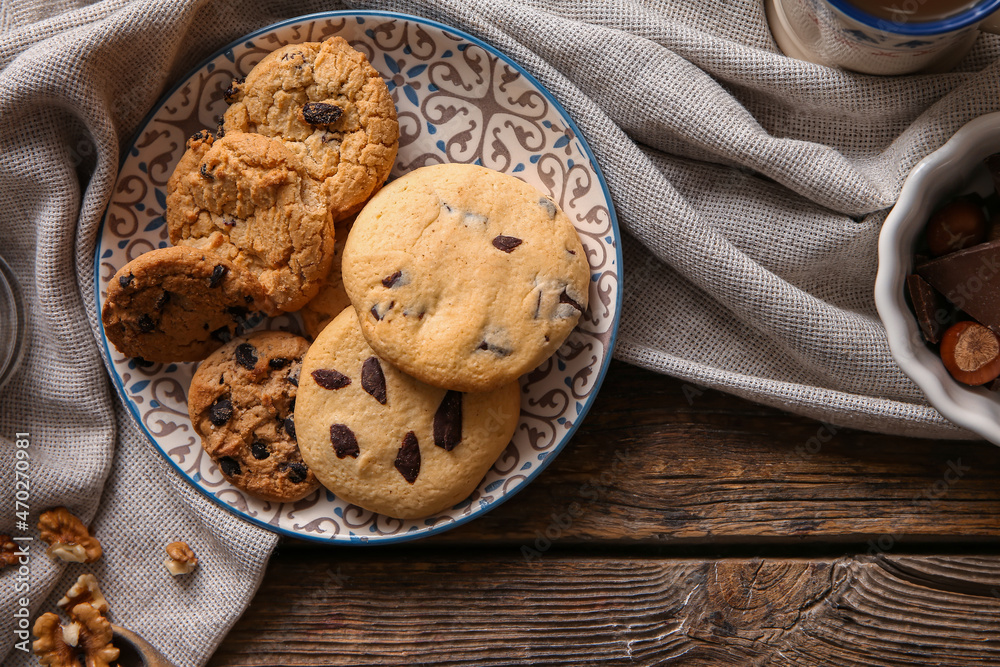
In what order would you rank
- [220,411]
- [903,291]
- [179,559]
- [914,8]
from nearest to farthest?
[914,8] → [903,291] → [220,411] → [179,559]

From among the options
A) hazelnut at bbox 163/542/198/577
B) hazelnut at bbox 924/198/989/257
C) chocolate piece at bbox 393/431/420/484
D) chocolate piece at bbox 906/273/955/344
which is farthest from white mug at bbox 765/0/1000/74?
hazelnut at bbox 163/542/198/577

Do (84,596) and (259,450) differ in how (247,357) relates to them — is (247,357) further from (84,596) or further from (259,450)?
(84,596)

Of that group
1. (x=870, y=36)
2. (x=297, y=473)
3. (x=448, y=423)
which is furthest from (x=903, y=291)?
(x=297, y=473)

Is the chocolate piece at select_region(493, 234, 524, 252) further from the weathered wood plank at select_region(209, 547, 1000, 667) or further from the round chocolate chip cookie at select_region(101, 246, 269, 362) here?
A: the weathered wood plank at select_region(209, 547, 1000, 667)

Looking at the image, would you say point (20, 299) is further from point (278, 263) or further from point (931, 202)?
point (931, 202)

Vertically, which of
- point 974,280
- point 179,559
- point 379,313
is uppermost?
point 974,280

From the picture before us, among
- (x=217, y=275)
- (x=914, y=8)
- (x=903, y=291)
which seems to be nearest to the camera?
(x=914, y=8)

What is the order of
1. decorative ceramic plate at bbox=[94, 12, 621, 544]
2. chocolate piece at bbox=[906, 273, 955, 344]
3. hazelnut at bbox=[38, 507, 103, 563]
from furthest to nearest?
hazelnut at bbox=[38, 507, 103, 563], decorative ceramic plate at bbox=[94, 12, 621, 544], chocolate piece at bbox=[906, 273, 955, 344]
